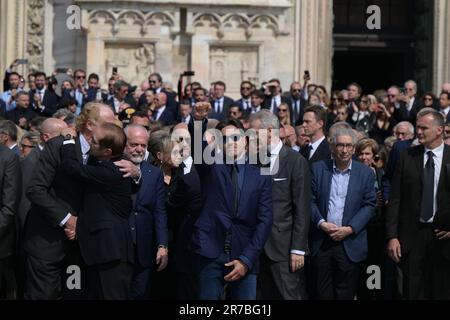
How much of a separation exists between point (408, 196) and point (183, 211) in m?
2.12

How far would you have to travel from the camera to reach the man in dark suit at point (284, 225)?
32.4 ft

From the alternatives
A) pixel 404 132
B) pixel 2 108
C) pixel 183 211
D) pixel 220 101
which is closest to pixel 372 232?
pixel 404 132

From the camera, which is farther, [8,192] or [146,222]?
[8,192]

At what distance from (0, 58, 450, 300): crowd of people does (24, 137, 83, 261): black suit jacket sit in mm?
12

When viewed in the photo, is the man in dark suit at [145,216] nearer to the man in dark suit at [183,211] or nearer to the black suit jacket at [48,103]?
the man in dark suit at [183,211]

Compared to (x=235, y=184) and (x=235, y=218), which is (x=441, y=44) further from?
(x=235, y=218)

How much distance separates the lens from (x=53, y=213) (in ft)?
29.7

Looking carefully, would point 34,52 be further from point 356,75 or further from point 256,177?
point 256,177

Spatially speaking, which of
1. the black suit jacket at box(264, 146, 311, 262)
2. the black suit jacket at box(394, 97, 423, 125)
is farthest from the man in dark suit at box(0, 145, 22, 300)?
the black suit jacket at box(394, 97, 423, 125)

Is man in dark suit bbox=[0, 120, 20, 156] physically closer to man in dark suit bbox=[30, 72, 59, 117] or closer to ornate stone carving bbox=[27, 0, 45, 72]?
man in dark suit bbox=[30, 72, 59, 117]

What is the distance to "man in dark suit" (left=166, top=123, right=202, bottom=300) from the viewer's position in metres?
9.48

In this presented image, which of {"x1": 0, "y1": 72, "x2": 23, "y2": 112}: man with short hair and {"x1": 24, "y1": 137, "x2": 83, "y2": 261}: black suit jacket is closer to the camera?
{"x1": 24, "y1": 137, "x2": 83, "y2": 261}: black suit jacket

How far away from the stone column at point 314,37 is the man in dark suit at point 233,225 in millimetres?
9790

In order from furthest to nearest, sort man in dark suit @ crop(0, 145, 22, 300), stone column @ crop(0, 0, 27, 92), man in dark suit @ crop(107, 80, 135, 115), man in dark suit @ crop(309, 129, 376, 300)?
stone column @ crop(0, 0, 27, 92)
man in dark suit @ crop(107, 80, 135, 115)
man in dark suit @ crop(309, 129, 376, 300)
man in dark suit @ crop(0, 145, 22, 300)
